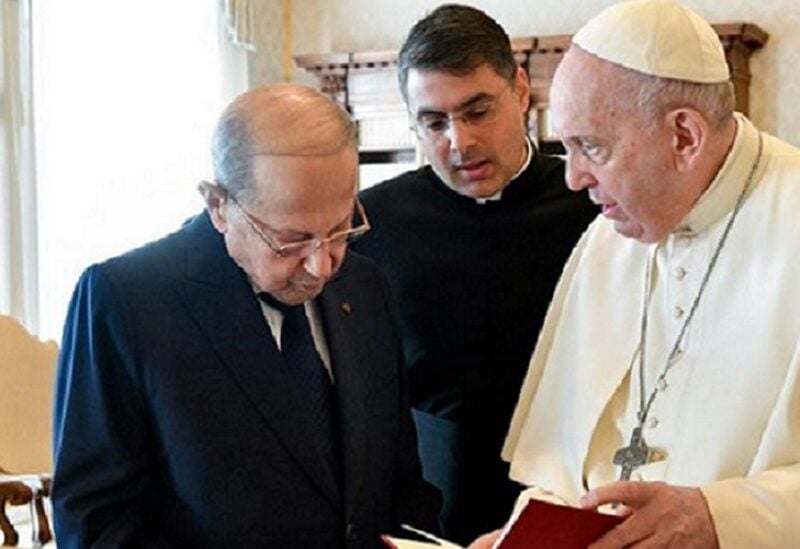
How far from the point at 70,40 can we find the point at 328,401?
4189mm

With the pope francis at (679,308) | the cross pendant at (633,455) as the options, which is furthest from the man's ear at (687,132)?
the cross pendant at (633,455)

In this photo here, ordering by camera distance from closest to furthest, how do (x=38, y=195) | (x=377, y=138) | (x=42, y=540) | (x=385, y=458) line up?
(x=385, y=458) < (x=42, y=540) < (x=38, y=195) < (x=377, y=138)

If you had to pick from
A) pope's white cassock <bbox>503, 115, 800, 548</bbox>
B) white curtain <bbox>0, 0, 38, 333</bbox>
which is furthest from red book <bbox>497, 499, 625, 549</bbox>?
white curtain <bbox>0, 0, 38, 333</bbox>

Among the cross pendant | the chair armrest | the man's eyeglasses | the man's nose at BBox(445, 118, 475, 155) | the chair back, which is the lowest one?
the chair armrest

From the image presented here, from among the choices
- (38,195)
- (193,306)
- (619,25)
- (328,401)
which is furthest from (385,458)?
(38,195)

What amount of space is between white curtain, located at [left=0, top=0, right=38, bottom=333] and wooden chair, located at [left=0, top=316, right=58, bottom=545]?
1.39 meters

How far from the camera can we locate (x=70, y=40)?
5.60 metres

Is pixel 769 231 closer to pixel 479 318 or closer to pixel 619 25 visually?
pixel 619 25

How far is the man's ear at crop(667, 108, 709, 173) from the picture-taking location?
173 centimetres

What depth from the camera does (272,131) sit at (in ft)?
5.74

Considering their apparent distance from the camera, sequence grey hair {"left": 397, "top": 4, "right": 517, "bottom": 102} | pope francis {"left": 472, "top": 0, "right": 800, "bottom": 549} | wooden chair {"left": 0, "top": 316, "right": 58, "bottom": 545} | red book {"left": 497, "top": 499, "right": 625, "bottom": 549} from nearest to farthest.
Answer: red book {"left": 497, "top": 499, "right": 625, "bottom": 549}, pope francis {"left": 472, "top": 0, "right": 800, "bottom": 549}, grey hair {"left": 397, "top": 4, "right": 517, "bottom": 102}, wooden chair {"left": 0, "top": 316, "right": 58, "bottom": 545}

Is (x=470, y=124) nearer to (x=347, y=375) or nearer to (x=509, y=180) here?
(x=509, y=180)

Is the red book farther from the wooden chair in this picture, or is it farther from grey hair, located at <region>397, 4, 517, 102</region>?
the wooden chair

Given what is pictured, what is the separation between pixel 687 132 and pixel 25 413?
2.78 metres
